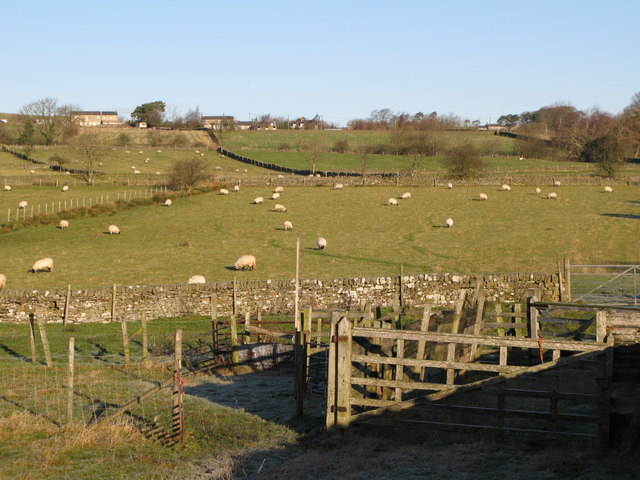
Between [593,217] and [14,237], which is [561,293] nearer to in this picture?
[593,217]

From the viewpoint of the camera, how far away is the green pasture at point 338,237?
34.4 meters

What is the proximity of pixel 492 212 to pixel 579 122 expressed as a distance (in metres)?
105

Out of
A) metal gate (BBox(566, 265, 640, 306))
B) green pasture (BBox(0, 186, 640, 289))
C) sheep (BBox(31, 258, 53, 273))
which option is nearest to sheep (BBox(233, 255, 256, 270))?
green pasture (BBox(0, 186, 640, 289))

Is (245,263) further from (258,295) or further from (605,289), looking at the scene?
(605,289)

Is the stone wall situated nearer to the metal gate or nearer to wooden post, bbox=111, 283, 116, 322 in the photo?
wooden post, bbox=111, 283, 116, 322

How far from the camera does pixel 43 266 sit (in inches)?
1378

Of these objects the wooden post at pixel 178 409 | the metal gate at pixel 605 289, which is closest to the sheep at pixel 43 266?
the metal gate at pixel 605 289

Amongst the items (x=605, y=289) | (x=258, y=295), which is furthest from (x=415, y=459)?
(x=605, y=289)

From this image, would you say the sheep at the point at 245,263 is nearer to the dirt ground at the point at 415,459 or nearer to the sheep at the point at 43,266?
the sheep at the point at 43,266

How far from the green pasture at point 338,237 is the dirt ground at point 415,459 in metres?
20.8

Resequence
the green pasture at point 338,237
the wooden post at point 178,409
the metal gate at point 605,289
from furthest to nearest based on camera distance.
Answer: the green pasture at point 338,237
the metal gate at point 605,289
the wooden post at point 178,409

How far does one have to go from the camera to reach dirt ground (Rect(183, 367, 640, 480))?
32.2 ft

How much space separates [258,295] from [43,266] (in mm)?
14017

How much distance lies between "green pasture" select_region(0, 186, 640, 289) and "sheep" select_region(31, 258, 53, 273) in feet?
1.51
